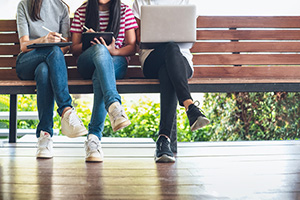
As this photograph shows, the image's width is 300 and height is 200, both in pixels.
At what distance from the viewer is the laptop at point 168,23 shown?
6.69 feet

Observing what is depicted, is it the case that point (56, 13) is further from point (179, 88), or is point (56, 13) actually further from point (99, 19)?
point (179, 88)

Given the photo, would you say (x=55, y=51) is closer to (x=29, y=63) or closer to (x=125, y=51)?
(x=29, y=63)

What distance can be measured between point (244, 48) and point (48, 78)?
134 centimetres

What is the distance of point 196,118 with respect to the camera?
1.81 m

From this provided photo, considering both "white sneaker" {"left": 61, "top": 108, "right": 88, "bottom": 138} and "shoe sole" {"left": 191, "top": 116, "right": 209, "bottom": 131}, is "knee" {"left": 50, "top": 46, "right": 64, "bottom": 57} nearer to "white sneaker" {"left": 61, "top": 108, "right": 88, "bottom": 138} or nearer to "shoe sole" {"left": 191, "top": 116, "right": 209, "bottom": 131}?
"white sneaker" {"left": 61, "top": 108, "right": 88, "bottom": 138}

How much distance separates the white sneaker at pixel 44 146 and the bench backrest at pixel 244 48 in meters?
0.69

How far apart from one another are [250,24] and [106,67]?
3.89 ft

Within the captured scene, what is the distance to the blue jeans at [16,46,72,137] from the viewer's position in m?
1.97

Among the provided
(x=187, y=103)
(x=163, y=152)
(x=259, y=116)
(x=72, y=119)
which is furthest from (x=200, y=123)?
(x=259, y=116)

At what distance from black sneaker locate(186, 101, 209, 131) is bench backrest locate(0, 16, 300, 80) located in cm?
82

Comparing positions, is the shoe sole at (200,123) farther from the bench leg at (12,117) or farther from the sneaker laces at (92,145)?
the bench leg at (12,117)

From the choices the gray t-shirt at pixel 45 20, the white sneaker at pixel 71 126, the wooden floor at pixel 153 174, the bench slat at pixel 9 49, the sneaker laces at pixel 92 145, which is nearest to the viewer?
the wooden floor at pixel 153 174

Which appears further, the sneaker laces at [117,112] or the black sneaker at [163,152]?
the black sneaker at [163,152]

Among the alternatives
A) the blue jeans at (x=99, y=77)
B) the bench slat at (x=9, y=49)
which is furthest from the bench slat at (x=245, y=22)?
the bench slat at (x=9, y=49)
